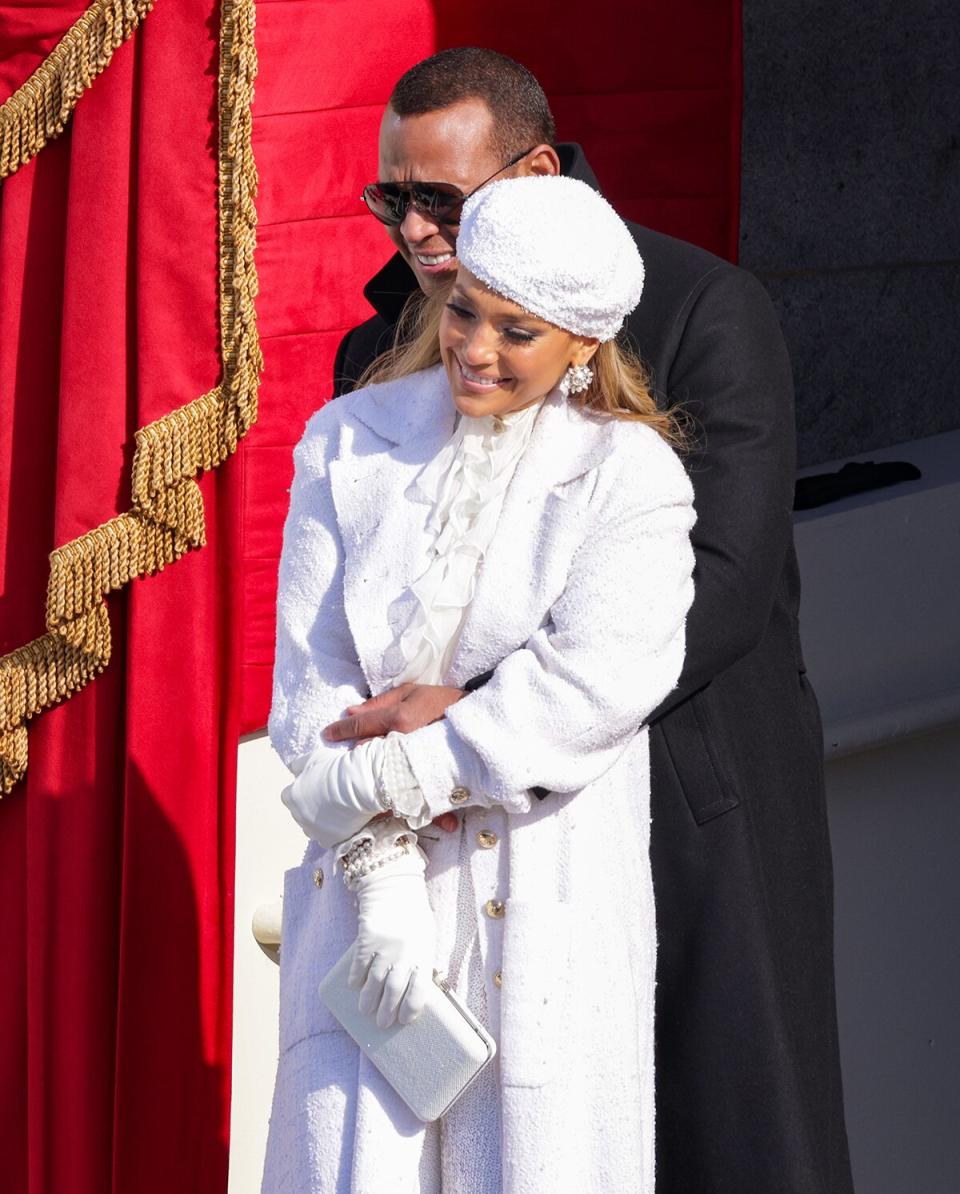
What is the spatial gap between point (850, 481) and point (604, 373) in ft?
5.24

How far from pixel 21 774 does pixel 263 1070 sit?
73cm

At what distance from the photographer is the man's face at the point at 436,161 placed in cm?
215

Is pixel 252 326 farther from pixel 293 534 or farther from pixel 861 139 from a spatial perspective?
pixel 861 139

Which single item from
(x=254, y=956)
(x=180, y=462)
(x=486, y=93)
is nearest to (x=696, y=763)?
(x=486, y=93)

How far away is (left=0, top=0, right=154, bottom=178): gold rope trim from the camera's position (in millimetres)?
2564

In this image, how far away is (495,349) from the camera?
5.95 ft

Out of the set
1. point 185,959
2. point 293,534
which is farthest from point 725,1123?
point 185,959

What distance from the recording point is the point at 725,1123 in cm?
207

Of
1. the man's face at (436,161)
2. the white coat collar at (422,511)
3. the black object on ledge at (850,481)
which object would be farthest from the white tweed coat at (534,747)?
the black object on ledge at (850,481)

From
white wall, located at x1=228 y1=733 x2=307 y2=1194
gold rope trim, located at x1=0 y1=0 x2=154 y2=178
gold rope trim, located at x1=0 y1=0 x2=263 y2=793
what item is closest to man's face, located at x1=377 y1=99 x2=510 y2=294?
gold rope trim, located at x1=0 y1=0 x2=263 y2=793

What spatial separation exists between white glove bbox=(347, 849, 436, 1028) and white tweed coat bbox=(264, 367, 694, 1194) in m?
0.05

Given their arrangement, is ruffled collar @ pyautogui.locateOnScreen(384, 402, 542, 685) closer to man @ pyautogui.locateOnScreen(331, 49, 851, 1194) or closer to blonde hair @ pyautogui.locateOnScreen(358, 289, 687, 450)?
blonde hair @ pyautogui.locateOnScreen(358, 289, 687, 450)

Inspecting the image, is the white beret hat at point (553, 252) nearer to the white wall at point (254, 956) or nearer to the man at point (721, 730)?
the man at point (721, 730)

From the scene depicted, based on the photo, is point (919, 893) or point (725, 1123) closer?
point (725, 1123)
